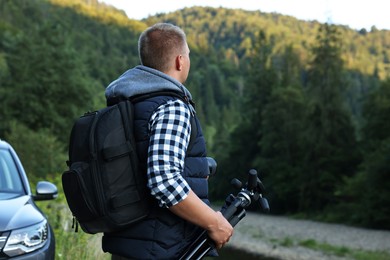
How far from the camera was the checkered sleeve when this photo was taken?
2764 mm

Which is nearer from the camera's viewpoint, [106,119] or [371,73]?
[106,119]

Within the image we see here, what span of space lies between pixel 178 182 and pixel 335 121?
164 feet

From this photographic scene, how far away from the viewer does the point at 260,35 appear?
71.9 m

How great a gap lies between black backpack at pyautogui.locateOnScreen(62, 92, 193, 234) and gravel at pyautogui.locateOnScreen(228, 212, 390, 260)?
31.1 m

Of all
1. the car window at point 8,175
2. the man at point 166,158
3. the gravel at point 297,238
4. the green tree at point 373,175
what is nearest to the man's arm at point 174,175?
the man at point 166,158

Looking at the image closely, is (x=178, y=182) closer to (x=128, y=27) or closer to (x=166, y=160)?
(x=166, y=160)

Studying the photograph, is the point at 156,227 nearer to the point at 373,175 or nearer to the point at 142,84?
the point at 142,84

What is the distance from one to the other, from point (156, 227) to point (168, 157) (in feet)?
1.04

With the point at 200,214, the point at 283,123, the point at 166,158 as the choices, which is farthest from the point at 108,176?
the point at 283,123

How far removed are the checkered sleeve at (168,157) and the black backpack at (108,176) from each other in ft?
0.30

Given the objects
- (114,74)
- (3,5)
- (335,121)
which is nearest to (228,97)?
(114,74)

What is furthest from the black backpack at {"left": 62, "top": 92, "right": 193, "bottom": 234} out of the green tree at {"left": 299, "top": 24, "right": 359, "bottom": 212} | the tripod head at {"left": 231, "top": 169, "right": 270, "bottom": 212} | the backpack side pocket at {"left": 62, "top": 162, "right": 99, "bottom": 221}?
the green tree at {"left": 299, "top": 24, "right": 359, "bottom": 212}

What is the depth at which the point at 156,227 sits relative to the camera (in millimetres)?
2879

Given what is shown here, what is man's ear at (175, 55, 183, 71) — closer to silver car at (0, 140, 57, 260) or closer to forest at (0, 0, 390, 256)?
silver car at (0, 140, 57, 260)
